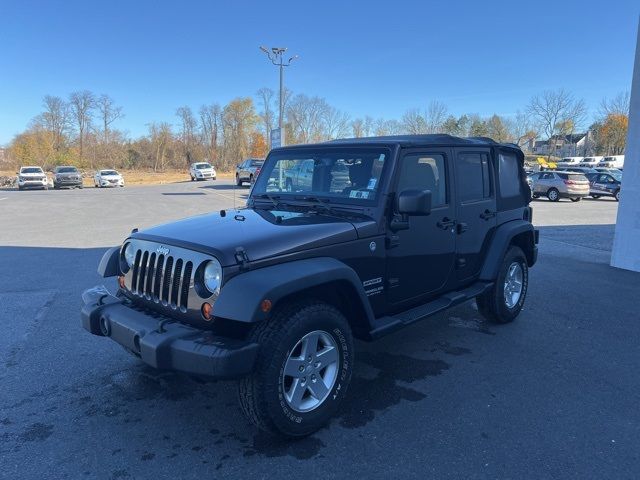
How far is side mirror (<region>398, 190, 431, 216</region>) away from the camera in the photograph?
339 centimetres

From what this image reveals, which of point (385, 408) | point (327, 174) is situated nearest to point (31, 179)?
point (327, 174)

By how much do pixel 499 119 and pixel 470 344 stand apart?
76.9m

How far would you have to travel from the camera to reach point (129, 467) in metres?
2.75

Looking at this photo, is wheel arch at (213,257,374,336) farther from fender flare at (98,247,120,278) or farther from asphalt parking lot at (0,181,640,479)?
fender flare at (98,247,120,278)

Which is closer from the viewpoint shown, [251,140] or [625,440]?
[625,440]

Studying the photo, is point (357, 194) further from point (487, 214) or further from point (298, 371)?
point (487, 214)

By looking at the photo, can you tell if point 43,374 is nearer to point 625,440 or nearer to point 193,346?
point 193,346

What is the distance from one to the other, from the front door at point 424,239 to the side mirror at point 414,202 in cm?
25

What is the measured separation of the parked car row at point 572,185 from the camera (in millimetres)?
24266

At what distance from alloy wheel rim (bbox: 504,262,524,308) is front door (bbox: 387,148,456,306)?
127 centimetres

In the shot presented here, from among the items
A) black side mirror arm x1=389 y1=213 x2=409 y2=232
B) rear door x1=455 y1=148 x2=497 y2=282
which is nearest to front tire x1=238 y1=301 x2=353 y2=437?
black side mirror arm x1=389 y1=213 x2=409 y2=232

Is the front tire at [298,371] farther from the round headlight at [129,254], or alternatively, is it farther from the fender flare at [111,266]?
the fender flare at [111,266]

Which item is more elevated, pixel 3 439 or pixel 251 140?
pixel 251 140

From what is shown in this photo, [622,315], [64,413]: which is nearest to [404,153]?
[64,413]
